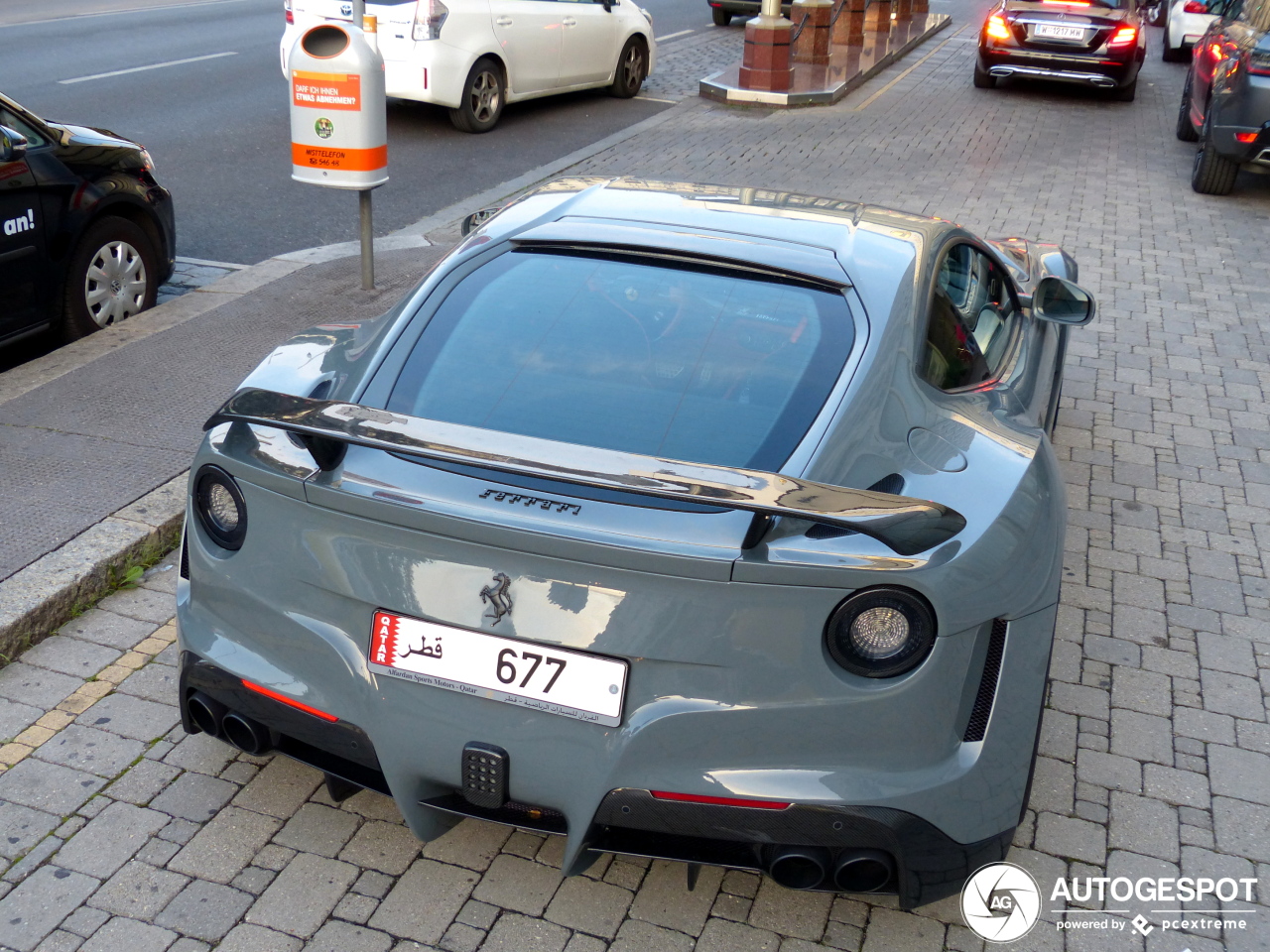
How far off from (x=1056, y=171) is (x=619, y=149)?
4294mm

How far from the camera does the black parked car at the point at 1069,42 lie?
15219 millimetres

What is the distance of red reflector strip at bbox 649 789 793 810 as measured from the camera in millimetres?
2332

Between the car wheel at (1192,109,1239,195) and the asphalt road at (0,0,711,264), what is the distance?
19.0 ft

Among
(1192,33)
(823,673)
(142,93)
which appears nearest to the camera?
(823,673)

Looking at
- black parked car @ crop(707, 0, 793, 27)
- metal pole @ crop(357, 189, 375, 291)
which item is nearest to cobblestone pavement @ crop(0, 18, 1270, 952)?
metal pole @ crop(357, 189, 375, 291)

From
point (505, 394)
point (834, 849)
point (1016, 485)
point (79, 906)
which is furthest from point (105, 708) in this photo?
point (1016, 485)

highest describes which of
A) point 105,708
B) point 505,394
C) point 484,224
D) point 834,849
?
point 484,224

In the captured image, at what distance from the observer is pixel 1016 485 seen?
9.07 feet

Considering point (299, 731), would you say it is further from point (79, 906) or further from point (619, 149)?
point (619, 149)

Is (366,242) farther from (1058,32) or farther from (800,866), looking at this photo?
(1058,32)

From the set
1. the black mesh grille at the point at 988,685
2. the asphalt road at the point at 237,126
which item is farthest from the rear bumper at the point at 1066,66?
the black mesh grille at the point at 988,685

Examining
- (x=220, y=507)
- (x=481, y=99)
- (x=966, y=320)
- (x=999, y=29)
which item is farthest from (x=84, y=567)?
(x=999, y=29)

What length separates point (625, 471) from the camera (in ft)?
7.39

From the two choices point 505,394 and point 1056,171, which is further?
point 1056,171
